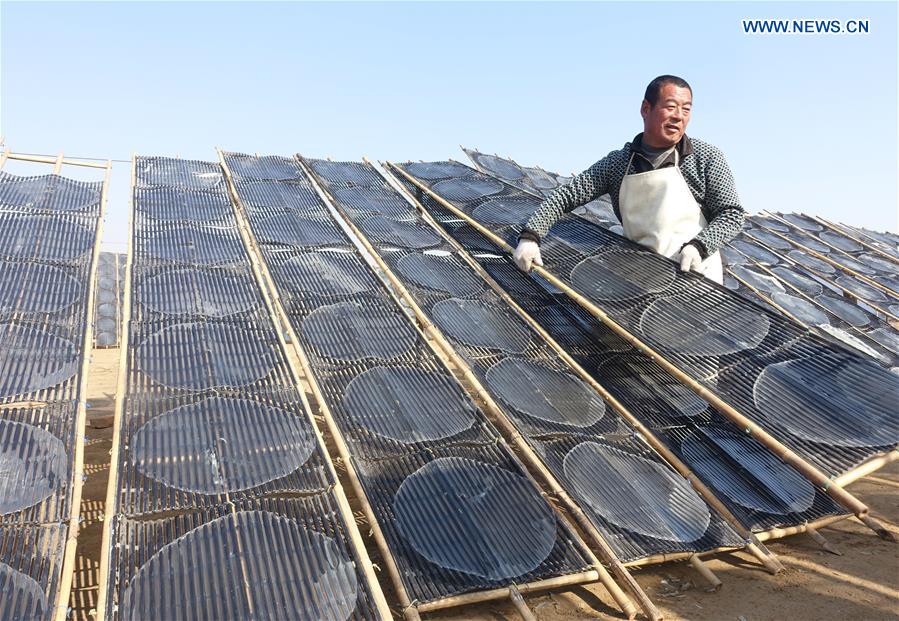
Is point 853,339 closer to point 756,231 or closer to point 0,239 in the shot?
point 756,231

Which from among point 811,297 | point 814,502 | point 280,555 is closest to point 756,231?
point 811,297

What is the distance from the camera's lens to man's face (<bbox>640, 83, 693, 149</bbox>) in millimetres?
4926

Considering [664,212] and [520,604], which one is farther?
[664,212]

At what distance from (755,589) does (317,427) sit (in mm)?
2818

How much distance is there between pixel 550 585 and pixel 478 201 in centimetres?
519

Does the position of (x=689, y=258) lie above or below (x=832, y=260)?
above

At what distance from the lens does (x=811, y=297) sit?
338 inches

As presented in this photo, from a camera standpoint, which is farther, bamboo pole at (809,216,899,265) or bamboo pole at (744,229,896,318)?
bamboo pole at (809,216,899,265)

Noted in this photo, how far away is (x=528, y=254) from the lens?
553 centimetres

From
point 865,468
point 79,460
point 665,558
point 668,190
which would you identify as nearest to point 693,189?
point 668,190

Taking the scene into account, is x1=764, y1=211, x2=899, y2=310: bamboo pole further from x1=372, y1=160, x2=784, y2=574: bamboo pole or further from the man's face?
x1=372, y1=160, x2=784, y2=574: bamboo pole

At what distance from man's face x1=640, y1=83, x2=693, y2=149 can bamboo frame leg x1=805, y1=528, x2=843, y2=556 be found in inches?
122

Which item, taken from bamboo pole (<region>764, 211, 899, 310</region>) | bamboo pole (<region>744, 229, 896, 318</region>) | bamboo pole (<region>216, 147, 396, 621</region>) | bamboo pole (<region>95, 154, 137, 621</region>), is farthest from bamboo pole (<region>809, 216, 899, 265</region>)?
bamboo pole (<region>95, 154, 137, 621</region>)

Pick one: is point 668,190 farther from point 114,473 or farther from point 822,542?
point 114,473
